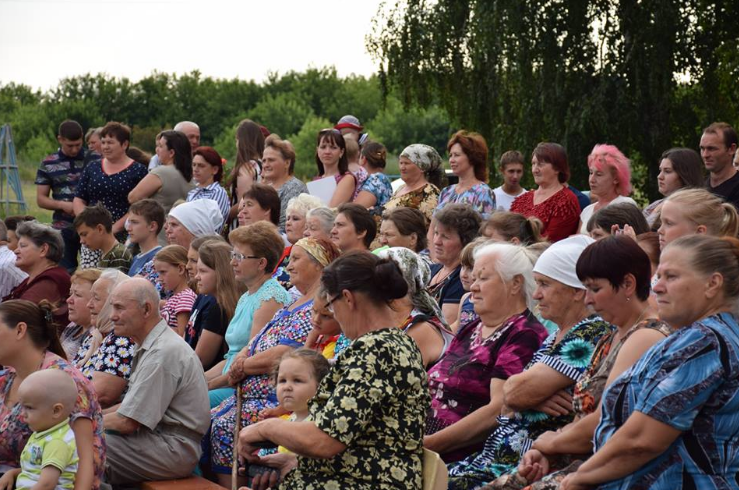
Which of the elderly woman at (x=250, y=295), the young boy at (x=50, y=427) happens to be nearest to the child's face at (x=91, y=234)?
the elderly woman at (x=250, y=295)

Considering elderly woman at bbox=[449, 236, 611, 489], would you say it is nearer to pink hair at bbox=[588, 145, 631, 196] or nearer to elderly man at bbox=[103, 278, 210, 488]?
elderly man at bbox=[103, 278, 210, 488]

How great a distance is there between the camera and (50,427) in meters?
5.04

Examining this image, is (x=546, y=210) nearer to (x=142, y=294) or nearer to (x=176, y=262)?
(x=176, y=262)

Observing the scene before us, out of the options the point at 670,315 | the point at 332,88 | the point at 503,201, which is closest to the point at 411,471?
the point at 670,315

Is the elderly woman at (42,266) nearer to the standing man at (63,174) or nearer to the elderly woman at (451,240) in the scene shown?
the standing man at (63,174)

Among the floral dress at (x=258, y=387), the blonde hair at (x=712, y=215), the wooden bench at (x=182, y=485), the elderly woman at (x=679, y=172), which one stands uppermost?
the blonde hair at (x=712, y=215)

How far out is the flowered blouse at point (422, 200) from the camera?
28.1 ft

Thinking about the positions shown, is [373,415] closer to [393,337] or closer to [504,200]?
[393,337]

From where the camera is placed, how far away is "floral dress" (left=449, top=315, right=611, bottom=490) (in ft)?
13.6

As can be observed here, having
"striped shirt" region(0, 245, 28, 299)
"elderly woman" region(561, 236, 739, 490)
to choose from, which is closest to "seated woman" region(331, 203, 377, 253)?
"elderly woman" region(561, 236, 739, 490)

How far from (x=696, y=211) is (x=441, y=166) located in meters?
4.29

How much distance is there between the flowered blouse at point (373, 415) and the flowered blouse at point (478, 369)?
0.60 metres

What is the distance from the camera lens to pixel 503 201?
383 inches

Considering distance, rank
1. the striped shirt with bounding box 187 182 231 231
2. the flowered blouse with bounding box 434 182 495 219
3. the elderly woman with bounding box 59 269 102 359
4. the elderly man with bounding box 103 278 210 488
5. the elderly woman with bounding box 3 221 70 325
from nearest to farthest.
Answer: the elderly man with bounding box 103 278 210 488 → the elderly woman with bounding box 59 269 102 359 → the flowered blouse with bounding box 434 182 495 219 → the elderly woman with bounding box 3 221 70 325 → the striped shirt with bounding box 187 182 231 231
